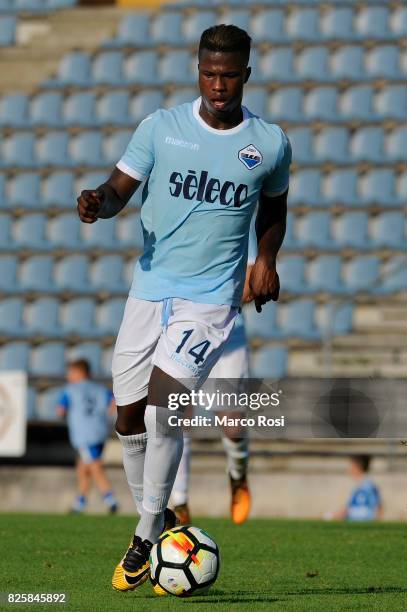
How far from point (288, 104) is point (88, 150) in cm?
278

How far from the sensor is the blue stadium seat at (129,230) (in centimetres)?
1727

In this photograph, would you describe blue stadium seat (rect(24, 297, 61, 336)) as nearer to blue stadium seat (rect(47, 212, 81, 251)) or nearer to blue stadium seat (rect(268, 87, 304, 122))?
blue stadium seat (rect(47, 212, 81, 251))

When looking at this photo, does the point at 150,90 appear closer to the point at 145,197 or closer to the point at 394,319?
the point at 394,319

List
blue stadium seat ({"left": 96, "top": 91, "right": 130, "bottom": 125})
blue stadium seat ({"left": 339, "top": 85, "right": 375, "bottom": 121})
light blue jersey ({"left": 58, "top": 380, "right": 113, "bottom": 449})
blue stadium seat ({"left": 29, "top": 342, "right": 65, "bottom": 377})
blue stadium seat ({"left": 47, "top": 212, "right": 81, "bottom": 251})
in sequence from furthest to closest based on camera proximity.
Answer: blue stadium seat ({"left": 96, "top": 91, "right": 130, "bottom": 125}) → blue stadium seat ({"left": 47, "top": 212, "right": 81, "bottom": 251}) → blue stadium seat ({"left": 339, "top": 85, "right": 375, "bottom": 121}) → blue stadium seat ({"left": 29, "top": 342, "right": 65, "bottom": 377}) → light blue jersey ({"left": 58, "top": 380, "right": 113, "bottom": 449})

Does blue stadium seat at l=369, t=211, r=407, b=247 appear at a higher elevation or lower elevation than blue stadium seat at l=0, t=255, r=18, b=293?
higher

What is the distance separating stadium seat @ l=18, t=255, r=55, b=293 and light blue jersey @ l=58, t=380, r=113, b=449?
271 cm

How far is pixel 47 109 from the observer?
751 inches

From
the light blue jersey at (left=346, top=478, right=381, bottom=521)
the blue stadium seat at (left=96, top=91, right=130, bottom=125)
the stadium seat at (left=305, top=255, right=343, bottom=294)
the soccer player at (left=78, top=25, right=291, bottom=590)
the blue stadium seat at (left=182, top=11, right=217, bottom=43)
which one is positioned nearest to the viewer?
the soccer player at (left=78, top=25, right=291, bottom=590)

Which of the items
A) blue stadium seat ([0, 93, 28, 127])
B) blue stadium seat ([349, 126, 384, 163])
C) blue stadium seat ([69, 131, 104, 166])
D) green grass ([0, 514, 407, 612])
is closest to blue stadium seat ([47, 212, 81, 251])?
blue stadium seat ([69, 131, 104, 166])

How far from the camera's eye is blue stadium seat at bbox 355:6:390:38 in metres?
18.3

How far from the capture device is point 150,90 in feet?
61.1

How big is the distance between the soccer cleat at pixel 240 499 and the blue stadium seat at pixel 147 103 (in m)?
10.5

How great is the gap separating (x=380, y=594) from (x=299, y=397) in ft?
3.61

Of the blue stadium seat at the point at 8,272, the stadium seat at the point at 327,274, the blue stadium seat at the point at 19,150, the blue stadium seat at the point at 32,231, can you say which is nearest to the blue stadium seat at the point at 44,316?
the blue stadium seat at the point at 8,272
